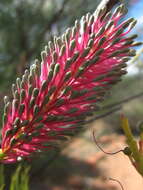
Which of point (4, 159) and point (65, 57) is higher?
point (65, 57)

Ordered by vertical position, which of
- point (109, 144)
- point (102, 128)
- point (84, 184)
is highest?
point (102, 128)

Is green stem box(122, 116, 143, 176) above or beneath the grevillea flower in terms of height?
beneath

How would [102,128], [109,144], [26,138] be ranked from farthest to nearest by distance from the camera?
Answer: [102,128], [109,144], [26,138]

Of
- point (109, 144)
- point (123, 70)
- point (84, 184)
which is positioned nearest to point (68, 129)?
point (123, 70)

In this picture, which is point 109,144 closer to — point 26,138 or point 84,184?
point 84,184

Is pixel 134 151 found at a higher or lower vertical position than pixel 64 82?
lower

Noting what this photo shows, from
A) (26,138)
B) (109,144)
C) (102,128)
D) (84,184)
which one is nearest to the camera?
(26,138)

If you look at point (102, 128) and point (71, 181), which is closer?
point (71, 181)

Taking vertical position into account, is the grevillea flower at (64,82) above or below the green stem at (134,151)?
above
